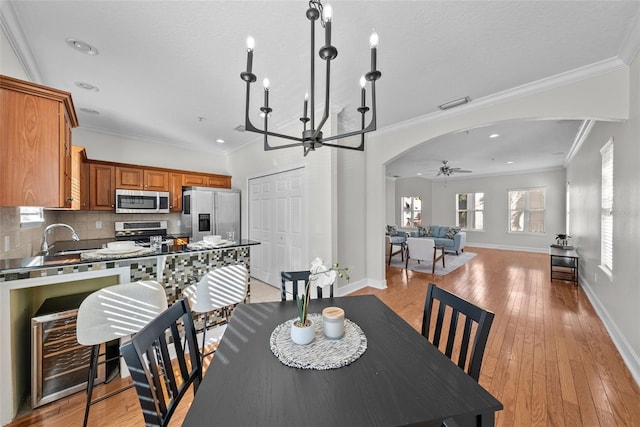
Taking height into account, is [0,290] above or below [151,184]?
below

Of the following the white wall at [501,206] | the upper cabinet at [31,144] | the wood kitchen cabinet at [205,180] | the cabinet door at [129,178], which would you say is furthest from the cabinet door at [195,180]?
the white wall at [501,206]

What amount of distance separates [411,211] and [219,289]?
30.7ft

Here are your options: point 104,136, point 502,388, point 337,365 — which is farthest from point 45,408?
point 104,136

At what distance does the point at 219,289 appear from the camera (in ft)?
6.71

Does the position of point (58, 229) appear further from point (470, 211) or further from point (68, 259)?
point (470, 211)

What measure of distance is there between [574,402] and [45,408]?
3.70 m

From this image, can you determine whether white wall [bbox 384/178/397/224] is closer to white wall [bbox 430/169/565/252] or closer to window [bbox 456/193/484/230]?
white wall [bbox 430/169/565/252]

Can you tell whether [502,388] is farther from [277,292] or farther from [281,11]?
[281,11]

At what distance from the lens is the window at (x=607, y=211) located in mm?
2748

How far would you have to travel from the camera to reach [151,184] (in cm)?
438

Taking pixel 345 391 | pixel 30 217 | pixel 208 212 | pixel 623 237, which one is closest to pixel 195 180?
pixel 208 212

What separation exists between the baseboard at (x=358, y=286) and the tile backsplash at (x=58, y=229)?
326 centimetres

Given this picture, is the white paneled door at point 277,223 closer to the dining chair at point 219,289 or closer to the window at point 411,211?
the dining chair at point 219,289

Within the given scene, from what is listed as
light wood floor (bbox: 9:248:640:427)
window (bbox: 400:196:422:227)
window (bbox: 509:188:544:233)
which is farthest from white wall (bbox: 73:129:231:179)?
window (bbox: 509:188:544:233)
